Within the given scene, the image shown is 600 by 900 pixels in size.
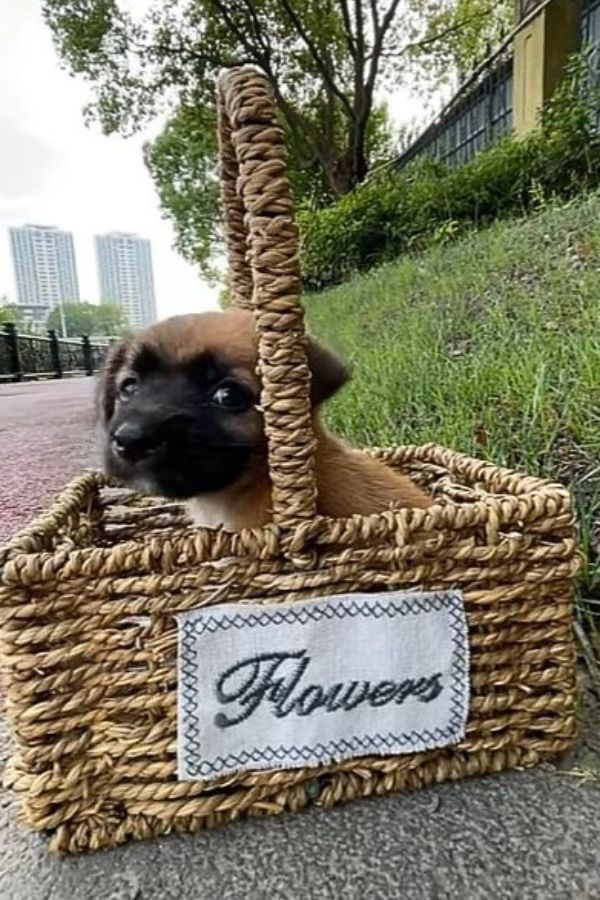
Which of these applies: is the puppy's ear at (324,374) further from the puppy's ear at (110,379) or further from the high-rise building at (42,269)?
the high-rise building at (42,269)

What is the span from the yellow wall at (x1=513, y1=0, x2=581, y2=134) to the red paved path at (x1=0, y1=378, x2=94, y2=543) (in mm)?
4386

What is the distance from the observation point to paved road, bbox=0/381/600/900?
0.60 metres

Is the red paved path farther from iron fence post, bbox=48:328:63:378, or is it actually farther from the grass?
iron fence post, bbox=48:328:63:378

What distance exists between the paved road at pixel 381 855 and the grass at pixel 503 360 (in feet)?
1.33

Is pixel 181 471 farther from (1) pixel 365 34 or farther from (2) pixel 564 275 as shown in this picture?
(1) pixel 365 34

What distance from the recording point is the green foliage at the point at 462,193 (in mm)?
4715

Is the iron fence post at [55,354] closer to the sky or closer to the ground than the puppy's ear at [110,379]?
closer to the ground

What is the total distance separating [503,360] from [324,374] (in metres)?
0.93

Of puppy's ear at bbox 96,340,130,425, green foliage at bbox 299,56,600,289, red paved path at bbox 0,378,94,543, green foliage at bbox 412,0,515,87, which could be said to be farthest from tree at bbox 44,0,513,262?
puppy's ear at bbox 96,340,130,425

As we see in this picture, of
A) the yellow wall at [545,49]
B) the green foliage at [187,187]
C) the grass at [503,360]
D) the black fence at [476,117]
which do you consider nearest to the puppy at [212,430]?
the grass at [503,360]

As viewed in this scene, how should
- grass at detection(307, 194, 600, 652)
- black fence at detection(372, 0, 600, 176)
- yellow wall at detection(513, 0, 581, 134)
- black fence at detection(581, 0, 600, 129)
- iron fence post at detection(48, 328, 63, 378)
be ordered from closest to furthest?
grass at detection(307, 194, 600, 652) → black fence at detection(581, 0, 600, 129) → yellow wall at detection(513, 0, 581, 134) → black fence at detection(372, 0, 600, 176) → iron fence post at detection(48, 328, 63, 378)

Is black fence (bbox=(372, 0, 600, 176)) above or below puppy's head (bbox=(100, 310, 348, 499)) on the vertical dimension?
above

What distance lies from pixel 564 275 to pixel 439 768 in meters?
1.98

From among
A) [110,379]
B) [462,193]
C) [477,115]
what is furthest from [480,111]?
[110,379]
